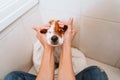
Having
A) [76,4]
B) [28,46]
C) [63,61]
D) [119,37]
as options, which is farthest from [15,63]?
[119,37]

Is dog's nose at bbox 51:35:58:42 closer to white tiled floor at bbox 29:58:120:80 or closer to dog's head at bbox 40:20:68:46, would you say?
dog's head at bbox 40:20:68:46

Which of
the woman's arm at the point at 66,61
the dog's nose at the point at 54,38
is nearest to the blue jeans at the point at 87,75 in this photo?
the woman's arm at the point at 66,61

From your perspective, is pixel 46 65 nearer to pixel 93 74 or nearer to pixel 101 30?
pixel 93 74

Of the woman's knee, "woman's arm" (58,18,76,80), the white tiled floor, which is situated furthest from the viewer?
the white tiled floor

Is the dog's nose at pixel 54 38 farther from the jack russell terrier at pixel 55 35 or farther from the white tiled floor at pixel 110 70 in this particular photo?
the white tiled floor at pixel 110 70

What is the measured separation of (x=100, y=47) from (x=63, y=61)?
1.10ft

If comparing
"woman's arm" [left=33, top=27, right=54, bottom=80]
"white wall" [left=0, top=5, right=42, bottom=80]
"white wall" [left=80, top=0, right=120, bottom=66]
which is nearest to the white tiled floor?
"white wall" [left=80, top=0, right=120, bottom=66]

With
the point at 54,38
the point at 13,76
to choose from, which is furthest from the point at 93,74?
the point at 13,76

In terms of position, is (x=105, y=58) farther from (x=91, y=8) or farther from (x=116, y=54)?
(x=91, y=8)

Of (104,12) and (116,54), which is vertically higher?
(104,12)

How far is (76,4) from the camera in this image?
681 mm

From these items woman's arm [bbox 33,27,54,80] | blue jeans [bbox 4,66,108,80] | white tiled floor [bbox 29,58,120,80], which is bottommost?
white tiled floor [bbox 29,58,120,80]

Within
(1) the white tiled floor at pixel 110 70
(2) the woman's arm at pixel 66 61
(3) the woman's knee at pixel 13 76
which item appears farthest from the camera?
(1) the white tiled floor at pixel 110 70

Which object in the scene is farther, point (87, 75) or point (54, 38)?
point (87, 75)
